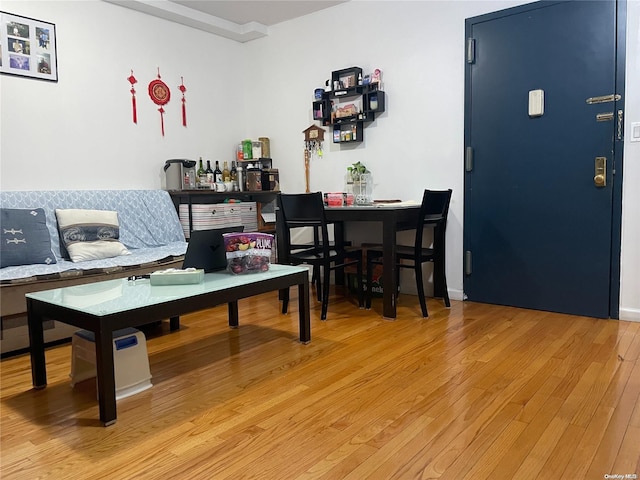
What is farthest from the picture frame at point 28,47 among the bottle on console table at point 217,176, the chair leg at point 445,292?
the chair leg at point 445,292

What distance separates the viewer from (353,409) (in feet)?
6.21

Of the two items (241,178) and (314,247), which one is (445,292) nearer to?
(314,247)

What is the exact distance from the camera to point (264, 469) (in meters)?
1.50

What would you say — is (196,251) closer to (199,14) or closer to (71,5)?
(71,5)

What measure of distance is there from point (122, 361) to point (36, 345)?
1.38ft

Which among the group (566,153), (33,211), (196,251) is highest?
(566,153)

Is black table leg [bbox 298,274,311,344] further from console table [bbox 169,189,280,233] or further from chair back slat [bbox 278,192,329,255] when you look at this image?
console table [bbox 169,189,280,233]

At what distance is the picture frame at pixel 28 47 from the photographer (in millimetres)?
3277

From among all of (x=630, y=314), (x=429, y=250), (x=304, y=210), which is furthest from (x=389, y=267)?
(x=630, y=314)

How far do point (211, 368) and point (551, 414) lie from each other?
1498 millimetres

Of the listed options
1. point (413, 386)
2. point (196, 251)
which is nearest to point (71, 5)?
point (196, 251)

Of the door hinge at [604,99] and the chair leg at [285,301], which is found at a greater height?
the door hinge at [604,99]

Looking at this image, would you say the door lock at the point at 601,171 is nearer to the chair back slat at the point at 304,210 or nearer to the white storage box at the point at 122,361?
the chair back slat at the point at 304,210

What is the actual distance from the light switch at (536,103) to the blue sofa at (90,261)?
8.39 feet
